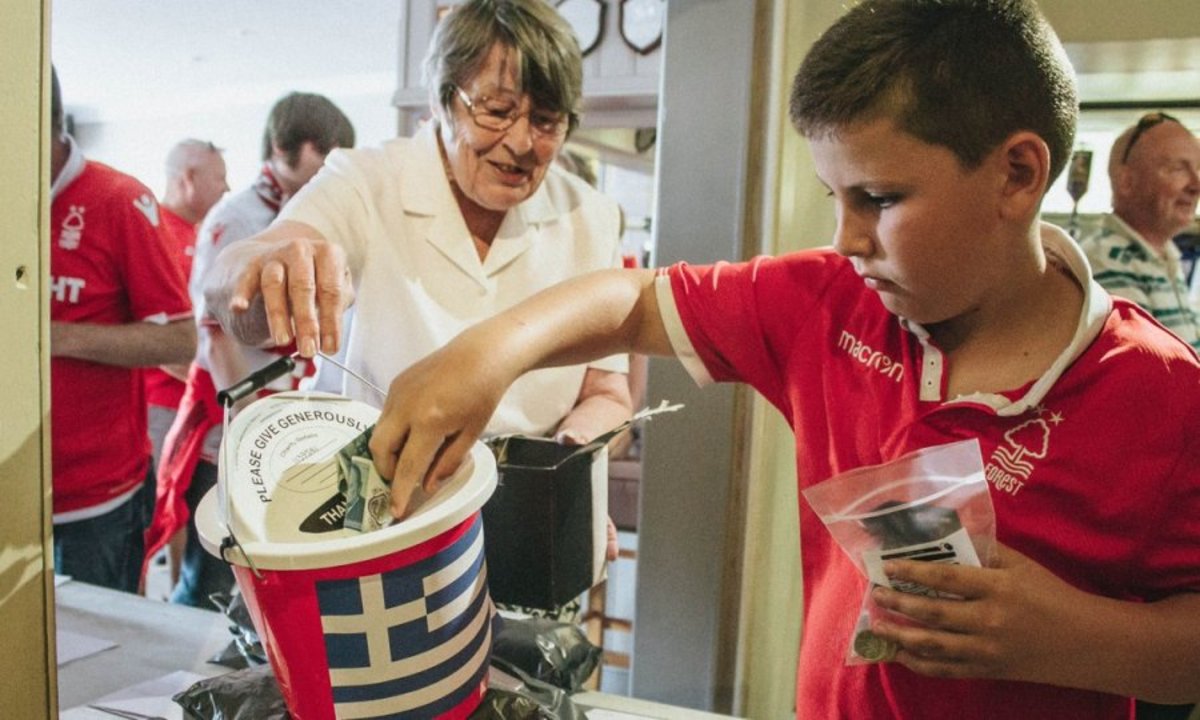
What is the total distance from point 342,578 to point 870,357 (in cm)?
58

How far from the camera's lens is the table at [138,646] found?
42.2 inches

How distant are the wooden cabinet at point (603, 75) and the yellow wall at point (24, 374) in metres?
2.54

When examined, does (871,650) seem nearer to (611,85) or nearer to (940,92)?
(940,92)

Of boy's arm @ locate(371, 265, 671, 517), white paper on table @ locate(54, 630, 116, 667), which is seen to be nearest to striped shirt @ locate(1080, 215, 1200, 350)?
boy's arm @ locate(371, 265, 671, 517)

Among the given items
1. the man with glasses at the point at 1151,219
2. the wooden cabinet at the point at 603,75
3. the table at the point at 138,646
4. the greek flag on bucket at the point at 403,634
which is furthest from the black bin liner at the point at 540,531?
the wooden cabinet at the point at 603,75

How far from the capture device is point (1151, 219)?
2301 millimetres

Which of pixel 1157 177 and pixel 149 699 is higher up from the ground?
pixel 1157 177

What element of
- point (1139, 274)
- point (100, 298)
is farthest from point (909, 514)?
point (1139, 274)

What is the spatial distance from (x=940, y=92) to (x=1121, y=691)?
52 cm

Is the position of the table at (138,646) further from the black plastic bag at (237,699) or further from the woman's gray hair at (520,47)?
the woman's gray hair at (520,47)

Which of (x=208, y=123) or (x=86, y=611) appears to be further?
(x=208, y=123)

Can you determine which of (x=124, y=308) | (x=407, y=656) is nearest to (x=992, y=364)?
(x=407, y=656)

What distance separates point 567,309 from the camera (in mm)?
894

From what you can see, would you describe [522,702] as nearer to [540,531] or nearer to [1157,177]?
[540,531]
